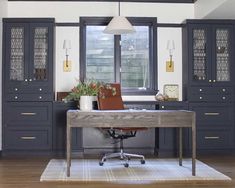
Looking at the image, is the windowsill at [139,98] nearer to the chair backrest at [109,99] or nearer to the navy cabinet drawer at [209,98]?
the navy cabinet drawer at [209,98]

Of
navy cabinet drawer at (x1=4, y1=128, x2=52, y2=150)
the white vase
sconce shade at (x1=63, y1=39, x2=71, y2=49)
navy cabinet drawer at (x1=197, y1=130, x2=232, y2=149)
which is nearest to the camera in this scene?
the white vase

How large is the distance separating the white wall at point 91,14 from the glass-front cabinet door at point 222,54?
0.65m

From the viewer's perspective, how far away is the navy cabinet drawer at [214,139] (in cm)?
666

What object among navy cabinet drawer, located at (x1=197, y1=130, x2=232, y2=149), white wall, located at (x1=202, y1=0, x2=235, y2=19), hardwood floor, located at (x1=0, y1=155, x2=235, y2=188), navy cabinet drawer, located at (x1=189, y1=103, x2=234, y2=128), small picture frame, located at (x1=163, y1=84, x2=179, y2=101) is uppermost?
white wall, located at (x1=202, y1=0, x2=235, y2=19)

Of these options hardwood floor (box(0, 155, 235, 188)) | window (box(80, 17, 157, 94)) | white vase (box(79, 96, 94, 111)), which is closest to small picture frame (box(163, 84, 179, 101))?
window (box(80, 17, 157, 94))

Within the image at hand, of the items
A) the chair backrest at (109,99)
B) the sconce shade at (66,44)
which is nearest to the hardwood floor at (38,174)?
the chair backrest at (109,99)

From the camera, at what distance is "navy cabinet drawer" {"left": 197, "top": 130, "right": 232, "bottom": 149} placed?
6.66 metres

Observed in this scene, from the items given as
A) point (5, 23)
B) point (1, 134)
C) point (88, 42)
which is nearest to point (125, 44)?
point (88, 42)

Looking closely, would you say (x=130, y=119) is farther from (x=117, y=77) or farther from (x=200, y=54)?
(x=200, y=54)

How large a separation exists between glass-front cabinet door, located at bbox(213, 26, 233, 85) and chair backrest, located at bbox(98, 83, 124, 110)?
1.84 meters

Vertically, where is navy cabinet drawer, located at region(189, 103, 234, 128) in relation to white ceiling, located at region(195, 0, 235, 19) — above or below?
below

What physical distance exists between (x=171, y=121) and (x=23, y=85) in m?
2.82

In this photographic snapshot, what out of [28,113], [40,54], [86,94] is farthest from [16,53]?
[86,94]

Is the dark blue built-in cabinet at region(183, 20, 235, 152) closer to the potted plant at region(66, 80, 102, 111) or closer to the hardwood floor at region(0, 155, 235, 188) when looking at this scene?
the hardwood floor at region(0, 155, 235, 188)
